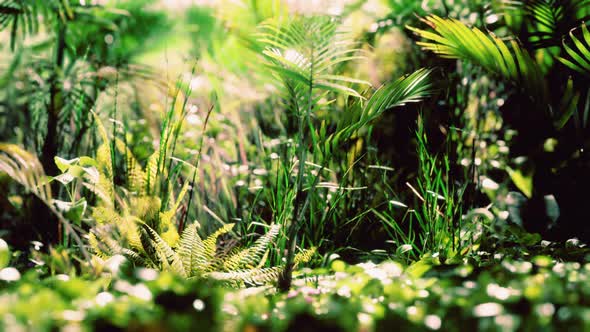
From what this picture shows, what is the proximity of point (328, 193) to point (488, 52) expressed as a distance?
0.96m

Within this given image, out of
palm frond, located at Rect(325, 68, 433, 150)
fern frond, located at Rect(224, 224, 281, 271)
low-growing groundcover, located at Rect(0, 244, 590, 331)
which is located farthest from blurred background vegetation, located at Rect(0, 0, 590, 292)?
low-growing groundcover, located at Rect(0, 244, 590, 331)

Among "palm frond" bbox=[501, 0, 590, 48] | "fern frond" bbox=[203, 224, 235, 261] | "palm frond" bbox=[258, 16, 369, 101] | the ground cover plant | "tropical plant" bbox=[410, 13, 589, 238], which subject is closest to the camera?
the ground cover plant

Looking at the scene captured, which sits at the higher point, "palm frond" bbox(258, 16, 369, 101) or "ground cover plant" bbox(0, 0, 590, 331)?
"palm frond" bbox(258, 16, 369, 101)

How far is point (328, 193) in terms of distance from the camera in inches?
96.8

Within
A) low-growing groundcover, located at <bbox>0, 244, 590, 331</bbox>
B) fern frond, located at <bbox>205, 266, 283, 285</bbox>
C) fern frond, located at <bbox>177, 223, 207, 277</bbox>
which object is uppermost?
low-growing groundcover, located at <bbox>0, 244, 590, 331</bbox>

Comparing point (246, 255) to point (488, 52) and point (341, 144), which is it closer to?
point (341, 144)

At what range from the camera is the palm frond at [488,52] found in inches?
77.6

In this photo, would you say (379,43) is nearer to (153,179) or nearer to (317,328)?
(153,179)

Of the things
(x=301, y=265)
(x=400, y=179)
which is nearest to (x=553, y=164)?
(x=400, y=179)

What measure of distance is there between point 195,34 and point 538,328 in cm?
504

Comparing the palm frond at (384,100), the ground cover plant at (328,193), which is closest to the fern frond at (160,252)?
the ground cover plant at (328,193)

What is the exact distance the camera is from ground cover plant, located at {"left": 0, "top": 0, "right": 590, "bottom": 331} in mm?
994

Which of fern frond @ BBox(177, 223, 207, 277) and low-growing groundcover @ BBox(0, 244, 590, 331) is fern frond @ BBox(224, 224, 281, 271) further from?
low-growing groundcover @ BBox(0, 244, 590, 331)

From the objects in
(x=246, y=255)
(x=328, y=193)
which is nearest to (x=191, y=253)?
(x=246, y=255)
